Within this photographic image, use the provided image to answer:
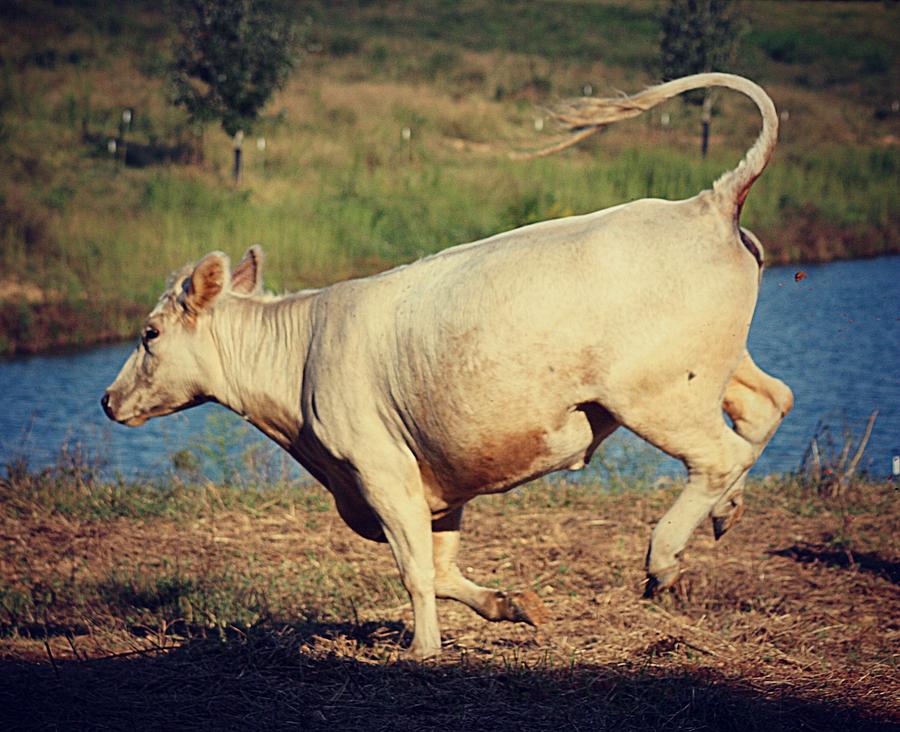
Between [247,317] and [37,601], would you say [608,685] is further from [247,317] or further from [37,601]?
[37,601]

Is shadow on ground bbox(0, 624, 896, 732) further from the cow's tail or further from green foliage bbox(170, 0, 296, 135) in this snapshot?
green foliage bbox(170, 0, 296, 135)

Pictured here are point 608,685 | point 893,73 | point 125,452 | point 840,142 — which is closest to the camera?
point 608,685

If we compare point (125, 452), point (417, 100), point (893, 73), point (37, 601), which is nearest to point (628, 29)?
point (893, 73)

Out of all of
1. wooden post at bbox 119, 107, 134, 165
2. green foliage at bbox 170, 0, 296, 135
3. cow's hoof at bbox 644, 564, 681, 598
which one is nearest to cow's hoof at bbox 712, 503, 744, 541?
cow's hoof at bbox 644, 564, 681, 598

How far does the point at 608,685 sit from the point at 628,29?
56.8 meters

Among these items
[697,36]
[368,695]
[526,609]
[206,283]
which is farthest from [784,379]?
[697,36]

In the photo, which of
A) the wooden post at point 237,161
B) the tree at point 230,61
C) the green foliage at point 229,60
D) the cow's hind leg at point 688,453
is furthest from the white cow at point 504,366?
the green foliage at point 229,60

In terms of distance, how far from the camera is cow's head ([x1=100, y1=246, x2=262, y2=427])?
5.90 meters

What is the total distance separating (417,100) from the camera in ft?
119

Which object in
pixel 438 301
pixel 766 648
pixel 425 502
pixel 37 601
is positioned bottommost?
pixel 37 601

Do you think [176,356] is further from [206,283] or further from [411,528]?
[411,528]

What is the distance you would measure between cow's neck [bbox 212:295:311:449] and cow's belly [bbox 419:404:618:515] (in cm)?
83

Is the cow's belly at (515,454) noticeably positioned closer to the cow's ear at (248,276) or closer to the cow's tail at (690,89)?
the cow's tail at (690,89)

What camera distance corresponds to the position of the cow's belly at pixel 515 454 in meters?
4.82
